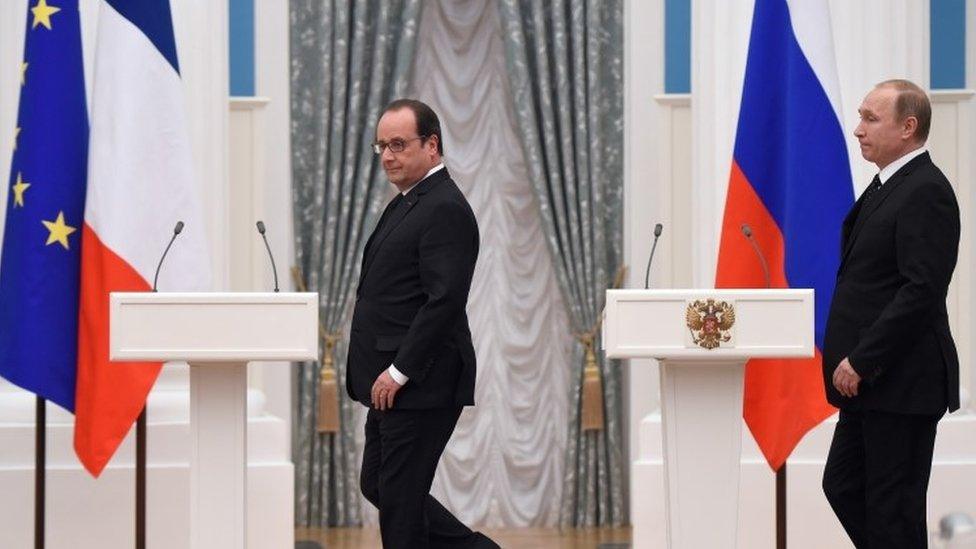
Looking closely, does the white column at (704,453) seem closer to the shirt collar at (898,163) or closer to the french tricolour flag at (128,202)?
the shirt collar at (898,163)

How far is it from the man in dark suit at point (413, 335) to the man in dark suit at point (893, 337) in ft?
3.44

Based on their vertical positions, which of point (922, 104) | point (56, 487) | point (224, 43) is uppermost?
point (224, 43)

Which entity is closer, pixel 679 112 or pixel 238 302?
pixel 238 302

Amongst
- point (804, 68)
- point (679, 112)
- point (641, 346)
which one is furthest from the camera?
point (679, 112)

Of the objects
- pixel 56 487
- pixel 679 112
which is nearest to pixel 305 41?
pixel 679 112

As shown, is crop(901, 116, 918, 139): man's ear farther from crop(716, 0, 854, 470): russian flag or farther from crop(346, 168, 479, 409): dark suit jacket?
crop(346, 168, 479, 409): dark suit jacket

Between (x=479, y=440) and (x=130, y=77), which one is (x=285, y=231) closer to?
(x=479, y=440)

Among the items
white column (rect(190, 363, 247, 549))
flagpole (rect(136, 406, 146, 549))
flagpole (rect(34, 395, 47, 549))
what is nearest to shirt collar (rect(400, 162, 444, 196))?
white column (rect(190, 363, 247, 549))

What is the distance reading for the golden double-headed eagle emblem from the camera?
4.35 meters

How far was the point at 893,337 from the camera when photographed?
421 cm

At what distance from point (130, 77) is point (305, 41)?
86.1 inches

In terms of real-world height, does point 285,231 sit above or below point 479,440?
above

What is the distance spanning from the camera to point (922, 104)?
440 centimetres

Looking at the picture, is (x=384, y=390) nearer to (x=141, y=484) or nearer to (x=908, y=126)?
(x=141, y=484)
